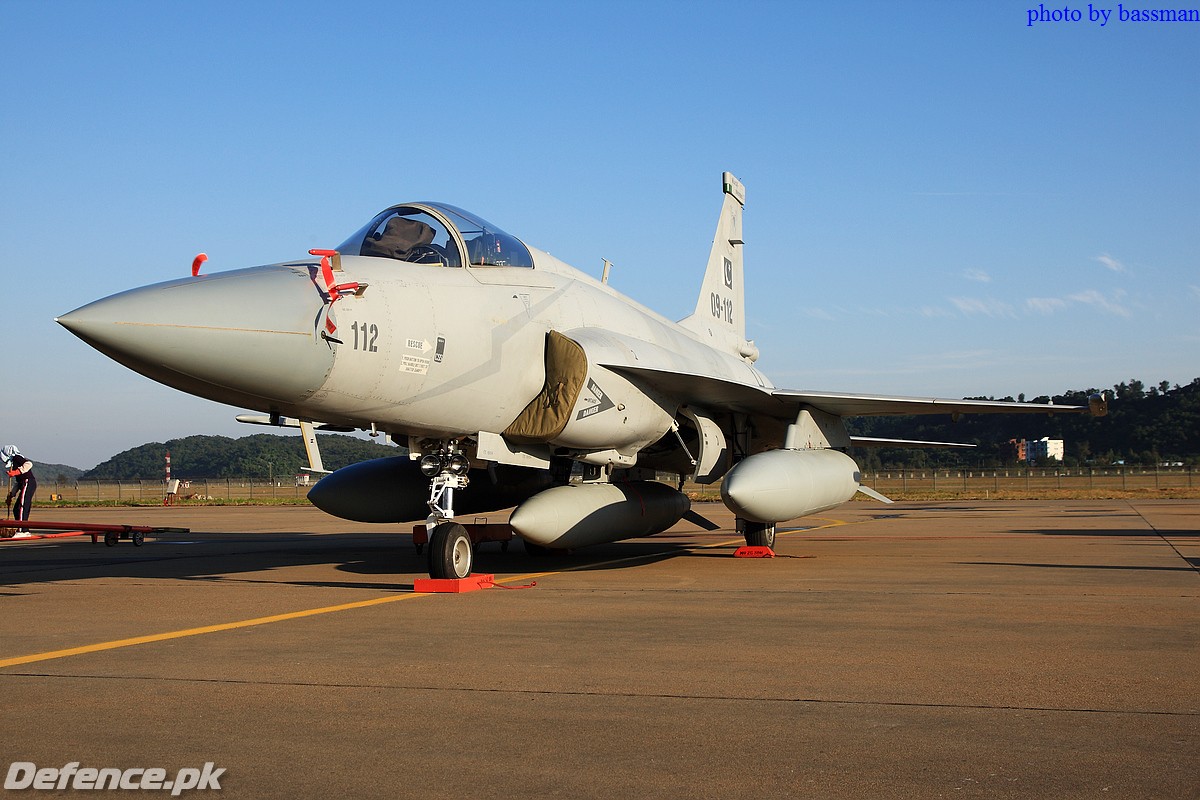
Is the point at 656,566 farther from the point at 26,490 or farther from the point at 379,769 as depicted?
the point at 26,490

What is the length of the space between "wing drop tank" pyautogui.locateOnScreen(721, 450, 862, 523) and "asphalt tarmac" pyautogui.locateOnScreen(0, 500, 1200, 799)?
1033 mm

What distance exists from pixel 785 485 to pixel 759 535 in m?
2.62

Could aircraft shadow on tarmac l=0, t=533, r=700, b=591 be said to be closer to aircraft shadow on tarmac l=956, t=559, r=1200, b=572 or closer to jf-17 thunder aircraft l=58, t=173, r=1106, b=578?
jf-17 thunder aircraft l=58, t=173, r=1106, b=578

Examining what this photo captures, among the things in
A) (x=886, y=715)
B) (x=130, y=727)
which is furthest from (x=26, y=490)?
(x=886, y=715)

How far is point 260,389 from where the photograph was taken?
25.7 ft

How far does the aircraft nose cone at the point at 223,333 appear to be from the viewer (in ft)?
23.1

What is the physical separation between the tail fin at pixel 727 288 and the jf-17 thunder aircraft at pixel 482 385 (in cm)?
225

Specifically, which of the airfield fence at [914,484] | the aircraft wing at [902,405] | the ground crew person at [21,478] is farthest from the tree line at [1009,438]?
the aircraft wing at [902,405]

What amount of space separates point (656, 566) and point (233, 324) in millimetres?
6187

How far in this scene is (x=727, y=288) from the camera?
742 inches

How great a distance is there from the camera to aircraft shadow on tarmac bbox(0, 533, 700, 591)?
36.0 feet

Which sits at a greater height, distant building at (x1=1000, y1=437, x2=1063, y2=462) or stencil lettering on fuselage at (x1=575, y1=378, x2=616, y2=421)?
distant building at (x1=1000, y1=437, x2=1063, y2=462)

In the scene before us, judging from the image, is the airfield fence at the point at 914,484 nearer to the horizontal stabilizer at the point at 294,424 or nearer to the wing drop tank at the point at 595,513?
the wing drop tank at the point at 595,513

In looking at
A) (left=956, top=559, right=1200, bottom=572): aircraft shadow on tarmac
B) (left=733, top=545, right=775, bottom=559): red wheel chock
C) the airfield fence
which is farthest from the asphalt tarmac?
the airfield fence
